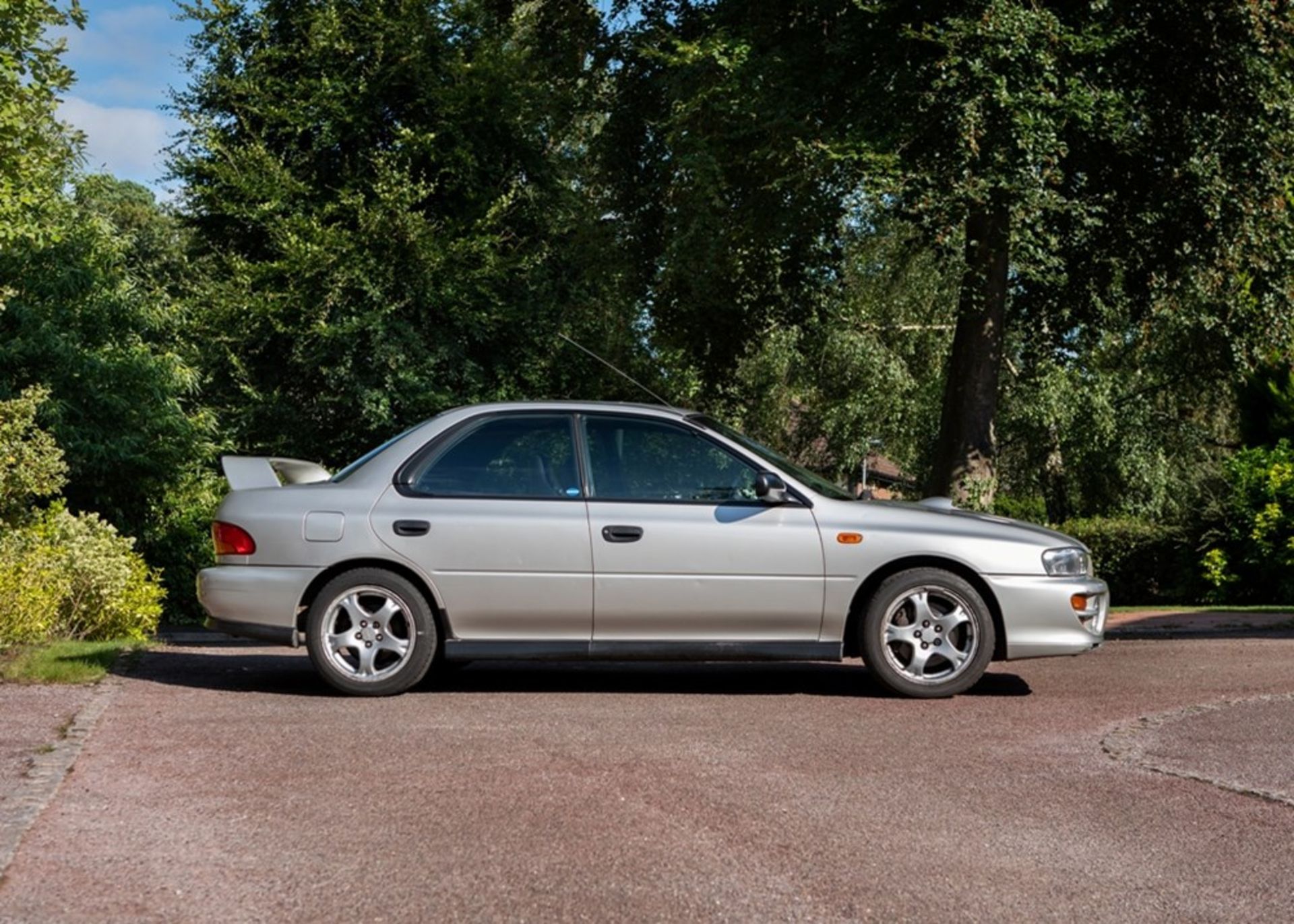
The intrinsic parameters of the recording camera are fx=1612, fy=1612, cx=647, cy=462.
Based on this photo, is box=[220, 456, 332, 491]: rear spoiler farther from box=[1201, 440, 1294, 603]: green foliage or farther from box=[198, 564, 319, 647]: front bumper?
box=[1201, 440, 1294, 603]: green foliage

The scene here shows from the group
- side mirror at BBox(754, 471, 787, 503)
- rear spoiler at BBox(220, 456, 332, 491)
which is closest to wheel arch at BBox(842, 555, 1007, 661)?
side mirror at BBox(754, 471, 787, 503)

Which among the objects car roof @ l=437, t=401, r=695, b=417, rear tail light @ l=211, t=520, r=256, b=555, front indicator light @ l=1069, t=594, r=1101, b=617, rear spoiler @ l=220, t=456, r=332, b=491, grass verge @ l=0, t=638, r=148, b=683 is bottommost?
grass verge @ l=0, t=638, r=148, b=683

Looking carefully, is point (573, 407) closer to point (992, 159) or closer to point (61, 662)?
point (61, 662)

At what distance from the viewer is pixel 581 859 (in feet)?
17.2

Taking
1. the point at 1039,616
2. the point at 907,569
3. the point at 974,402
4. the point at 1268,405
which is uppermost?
the point at 1268,405

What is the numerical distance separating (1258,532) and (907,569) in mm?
13287

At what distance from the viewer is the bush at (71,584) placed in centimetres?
1162

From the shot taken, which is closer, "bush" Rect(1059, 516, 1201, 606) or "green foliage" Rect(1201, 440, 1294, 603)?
"green foliage" Rect(1201, 440, 1294, 603)

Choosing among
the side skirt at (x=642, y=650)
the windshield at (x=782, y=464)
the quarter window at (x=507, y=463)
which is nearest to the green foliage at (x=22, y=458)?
the quarter window at (x=507, y=463)

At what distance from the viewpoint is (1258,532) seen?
20922 mm

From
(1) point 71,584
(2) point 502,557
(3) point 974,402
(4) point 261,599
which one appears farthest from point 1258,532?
(4) point 261,599

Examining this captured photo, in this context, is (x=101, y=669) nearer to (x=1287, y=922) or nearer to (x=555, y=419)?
(x=555, y=419)

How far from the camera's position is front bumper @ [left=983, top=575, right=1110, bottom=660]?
9242mm

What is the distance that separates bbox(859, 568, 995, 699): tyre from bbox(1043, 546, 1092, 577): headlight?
1.52ft
